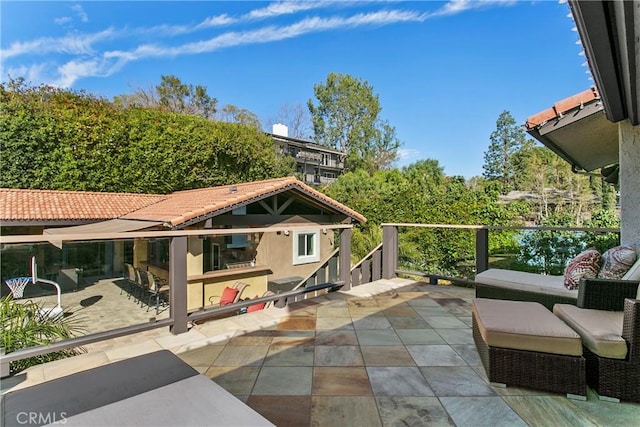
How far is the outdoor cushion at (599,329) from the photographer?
2.08 meters

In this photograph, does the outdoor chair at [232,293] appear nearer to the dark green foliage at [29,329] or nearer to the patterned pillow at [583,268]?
the dark green foliage at [29,329]

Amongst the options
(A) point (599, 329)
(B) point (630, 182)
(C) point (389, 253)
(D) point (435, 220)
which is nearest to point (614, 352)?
(A) point (599, 329)

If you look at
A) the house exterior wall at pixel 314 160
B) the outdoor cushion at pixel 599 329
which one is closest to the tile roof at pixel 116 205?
the outdoor cushion at pixel 599 329

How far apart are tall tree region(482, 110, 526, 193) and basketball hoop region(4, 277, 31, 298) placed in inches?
1169

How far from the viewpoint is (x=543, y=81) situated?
36.7 ft

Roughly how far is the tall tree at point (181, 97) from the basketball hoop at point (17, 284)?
1950cm

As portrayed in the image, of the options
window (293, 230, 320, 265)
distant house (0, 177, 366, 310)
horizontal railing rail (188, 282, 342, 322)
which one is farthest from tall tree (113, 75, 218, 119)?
horizontal railing rail (188, 282, 342, 322)

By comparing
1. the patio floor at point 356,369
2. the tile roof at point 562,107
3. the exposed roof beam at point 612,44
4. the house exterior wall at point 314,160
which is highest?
the house exterior wall at point 314,160

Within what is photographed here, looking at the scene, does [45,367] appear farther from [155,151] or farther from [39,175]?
[155,151]

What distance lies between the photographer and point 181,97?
2355 centimetres

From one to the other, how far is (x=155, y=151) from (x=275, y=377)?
44.4 feet

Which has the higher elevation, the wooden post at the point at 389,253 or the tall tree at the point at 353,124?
the tall tree at the point at 353,124

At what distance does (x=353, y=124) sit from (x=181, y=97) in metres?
14.1

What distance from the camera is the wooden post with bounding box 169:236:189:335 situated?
3.38m
